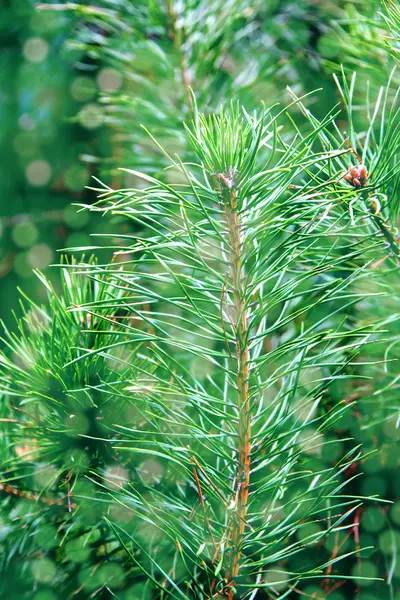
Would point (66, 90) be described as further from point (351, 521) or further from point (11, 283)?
point (351, 521)

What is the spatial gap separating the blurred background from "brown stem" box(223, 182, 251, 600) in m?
0.16

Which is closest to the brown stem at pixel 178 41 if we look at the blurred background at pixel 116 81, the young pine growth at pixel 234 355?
the blurred background at pixel 116 81

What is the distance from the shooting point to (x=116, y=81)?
45 centimetres

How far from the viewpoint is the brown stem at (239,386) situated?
201 mm

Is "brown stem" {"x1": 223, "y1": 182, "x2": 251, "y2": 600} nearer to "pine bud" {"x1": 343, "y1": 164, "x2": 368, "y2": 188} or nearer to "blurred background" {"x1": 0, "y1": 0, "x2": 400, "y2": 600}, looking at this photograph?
"pine bud" {"x1": 343, "y1": 164, "x2": 368, "y2": 188}

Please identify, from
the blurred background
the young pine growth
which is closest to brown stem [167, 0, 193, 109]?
the blurred background

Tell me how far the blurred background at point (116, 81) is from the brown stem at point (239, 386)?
0.16 metres

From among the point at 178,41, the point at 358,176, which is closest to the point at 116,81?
the point at 178,41

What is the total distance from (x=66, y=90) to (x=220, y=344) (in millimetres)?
266

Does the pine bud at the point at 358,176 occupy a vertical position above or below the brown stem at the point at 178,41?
below

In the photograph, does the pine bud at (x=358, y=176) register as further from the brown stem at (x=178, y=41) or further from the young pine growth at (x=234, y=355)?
the brown stem at (x=178, y=41)

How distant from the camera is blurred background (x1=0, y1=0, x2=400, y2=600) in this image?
39 cm

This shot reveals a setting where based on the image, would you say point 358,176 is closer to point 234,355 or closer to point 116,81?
point 234,355

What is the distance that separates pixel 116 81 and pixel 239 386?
1.05 feet
